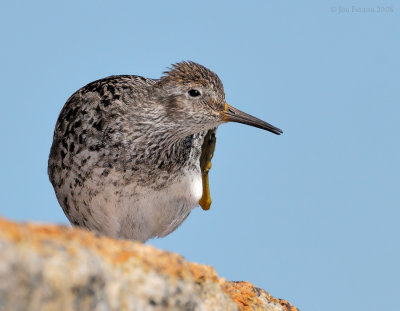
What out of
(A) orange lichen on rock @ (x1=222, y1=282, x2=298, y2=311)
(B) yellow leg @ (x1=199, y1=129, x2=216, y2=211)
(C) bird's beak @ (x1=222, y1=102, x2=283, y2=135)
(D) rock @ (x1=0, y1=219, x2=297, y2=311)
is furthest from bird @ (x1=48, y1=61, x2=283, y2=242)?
A: (D) rock @ (x1=0, y1=219, x2=297, y2=311)

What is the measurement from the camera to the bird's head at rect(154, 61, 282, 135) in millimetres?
8023

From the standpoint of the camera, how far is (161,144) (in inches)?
323

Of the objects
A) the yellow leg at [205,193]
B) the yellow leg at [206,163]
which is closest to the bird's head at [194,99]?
the yellow leg at [206,163]

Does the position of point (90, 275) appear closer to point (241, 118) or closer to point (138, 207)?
point (138, 207)

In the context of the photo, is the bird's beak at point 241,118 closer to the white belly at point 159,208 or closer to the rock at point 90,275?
the white belly at point 159,208

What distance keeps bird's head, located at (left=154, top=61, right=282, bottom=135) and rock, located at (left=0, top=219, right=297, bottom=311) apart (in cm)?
347

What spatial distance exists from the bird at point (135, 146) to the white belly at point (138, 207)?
0.01 metres

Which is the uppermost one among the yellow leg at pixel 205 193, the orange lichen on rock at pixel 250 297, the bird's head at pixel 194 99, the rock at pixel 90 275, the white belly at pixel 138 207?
the bird's head at pixel 194 99

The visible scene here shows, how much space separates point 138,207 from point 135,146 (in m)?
0.78

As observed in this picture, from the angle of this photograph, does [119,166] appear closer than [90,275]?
No

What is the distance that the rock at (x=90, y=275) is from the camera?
3.46 m

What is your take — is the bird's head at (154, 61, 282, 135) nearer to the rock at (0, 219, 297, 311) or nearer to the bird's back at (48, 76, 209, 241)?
the bird's back at (48, 76, 209, 241)

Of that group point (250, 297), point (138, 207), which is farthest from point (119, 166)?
point (250, 297)

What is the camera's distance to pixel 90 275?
3.75m
